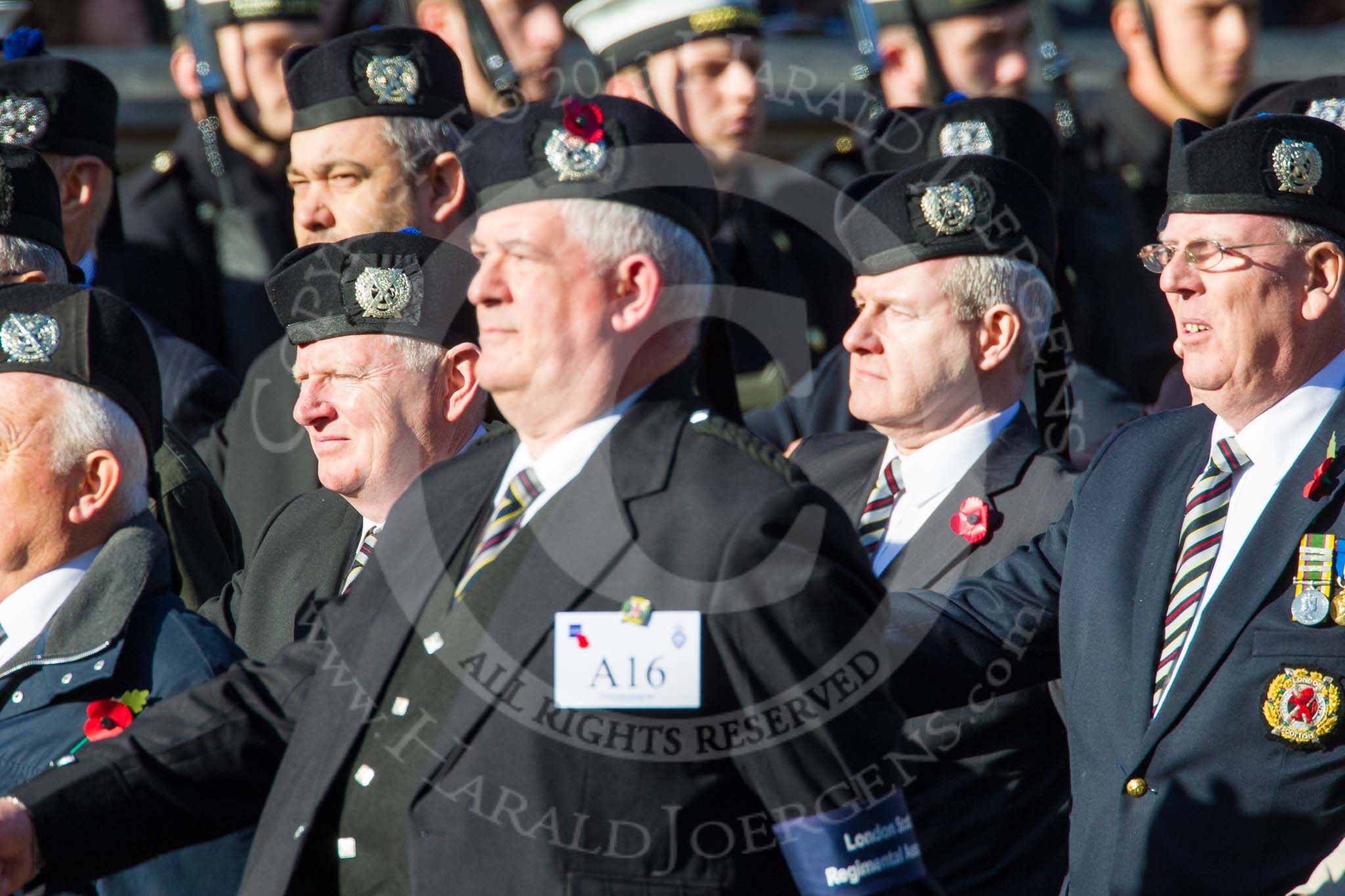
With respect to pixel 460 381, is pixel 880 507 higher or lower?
lower

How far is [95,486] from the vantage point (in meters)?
3.83

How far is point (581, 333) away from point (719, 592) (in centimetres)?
47

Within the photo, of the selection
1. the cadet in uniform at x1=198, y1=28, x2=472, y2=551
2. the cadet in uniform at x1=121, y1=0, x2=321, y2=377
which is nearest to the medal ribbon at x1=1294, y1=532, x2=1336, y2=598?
the cadet in uniform at x1=198, y1=28, x2=472, y2=551

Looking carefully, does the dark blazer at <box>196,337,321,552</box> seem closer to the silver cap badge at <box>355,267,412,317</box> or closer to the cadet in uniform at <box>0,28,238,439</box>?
the cadet in uniform at <box>0,28,238,439</box>

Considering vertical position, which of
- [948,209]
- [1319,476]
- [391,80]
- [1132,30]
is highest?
[391,80]

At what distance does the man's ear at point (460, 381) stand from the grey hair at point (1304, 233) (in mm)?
1761

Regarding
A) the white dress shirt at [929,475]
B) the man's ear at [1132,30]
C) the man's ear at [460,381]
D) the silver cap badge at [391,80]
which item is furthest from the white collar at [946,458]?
the man's ear at [1132,30]

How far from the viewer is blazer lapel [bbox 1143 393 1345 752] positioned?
3553mm

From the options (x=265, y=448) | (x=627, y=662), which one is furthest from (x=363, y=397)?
(x=627, y=662)

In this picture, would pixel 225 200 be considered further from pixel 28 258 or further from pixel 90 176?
pixel 28 258

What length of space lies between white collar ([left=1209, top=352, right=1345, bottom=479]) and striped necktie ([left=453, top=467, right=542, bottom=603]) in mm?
1468

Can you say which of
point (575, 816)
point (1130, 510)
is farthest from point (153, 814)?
point (1130, 510)

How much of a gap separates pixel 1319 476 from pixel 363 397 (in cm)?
206

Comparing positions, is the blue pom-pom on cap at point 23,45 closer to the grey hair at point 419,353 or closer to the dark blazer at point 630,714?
the grey hair at point 419,353
